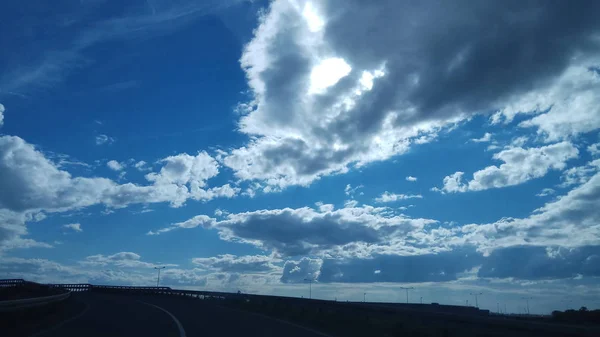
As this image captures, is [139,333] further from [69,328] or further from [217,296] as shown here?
[217,296]

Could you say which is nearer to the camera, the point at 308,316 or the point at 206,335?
the point at 206,335

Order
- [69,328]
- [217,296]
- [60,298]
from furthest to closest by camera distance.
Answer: [217,296] < [60,298] < [69,328]

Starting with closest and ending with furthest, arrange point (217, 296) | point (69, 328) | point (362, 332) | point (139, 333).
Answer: point (139, 333)
point (69, 328)
point (362, 332)
point (217, 296)

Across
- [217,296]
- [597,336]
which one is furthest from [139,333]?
[217,296]

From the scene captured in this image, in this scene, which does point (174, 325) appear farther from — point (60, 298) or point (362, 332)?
point (60, 298)

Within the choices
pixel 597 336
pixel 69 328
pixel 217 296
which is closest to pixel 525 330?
pixel 597 336

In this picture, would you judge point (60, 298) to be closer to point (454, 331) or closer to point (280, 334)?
point (280, 334)

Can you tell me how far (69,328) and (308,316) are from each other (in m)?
16.7

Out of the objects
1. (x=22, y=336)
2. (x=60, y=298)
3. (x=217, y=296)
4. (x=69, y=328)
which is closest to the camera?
(x=22, y=336)

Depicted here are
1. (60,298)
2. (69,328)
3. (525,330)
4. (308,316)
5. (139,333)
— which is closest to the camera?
(139,333)

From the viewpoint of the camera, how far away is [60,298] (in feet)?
154

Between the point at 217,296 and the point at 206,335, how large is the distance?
5290 centimetres

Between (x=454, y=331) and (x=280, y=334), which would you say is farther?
(x=454, y=331)

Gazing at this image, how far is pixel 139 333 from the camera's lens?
21844mm
